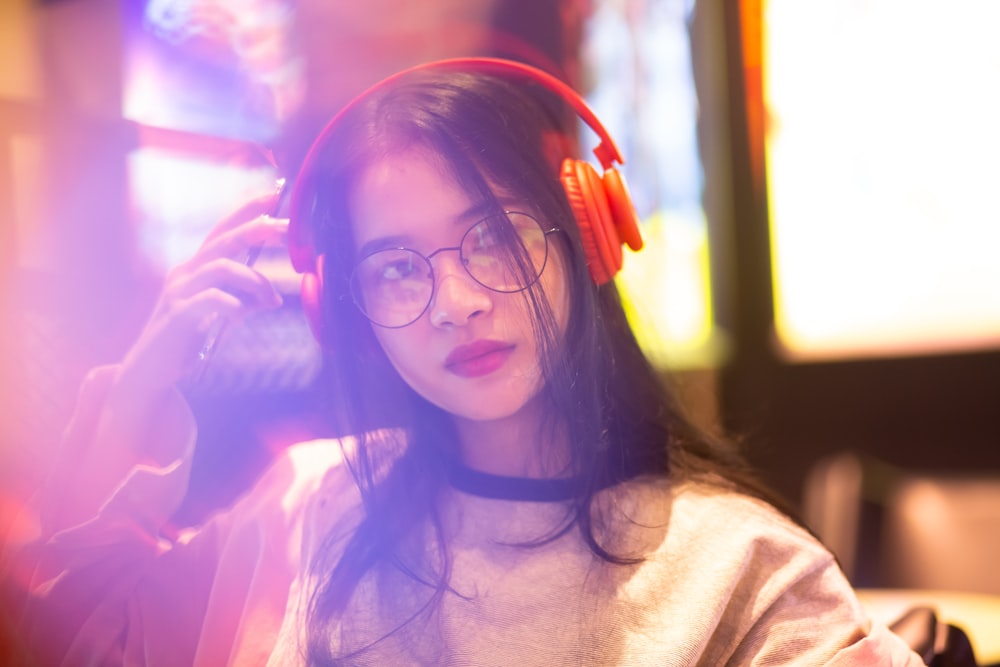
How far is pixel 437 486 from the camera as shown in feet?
2.64

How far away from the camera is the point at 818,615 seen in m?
0.71

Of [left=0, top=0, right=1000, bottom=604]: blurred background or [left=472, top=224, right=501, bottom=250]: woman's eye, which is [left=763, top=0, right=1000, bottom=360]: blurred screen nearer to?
[left=0, top=0, right=1000, bottom=604]: blurred background

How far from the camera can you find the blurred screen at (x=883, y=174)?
2273mm

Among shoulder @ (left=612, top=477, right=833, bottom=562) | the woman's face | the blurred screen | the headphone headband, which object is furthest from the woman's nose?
the blurred screen

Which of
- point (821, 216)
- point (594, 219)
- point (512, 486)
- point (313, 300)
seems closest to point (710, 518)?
point (512, 486)

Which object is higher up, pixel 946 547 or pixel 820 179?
pixel 820 179

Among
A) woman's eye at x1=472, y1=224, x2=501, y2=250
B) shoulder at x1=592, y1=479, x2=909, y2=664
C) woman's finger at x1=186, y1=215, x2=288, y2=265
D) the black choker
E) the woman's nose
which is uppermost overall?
woman's finger at x1=186, y1=215, x2=288, y2=265

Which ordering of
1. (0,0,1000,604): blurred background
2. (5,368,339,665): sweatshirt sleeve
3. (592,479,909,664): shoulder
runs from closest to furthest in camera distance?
(5,368,339,665): sweatshirt sleeve < (592,479,909,664): shoulder < (0,0,1000,604): blurred background

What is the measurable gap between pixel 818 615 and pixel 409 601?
0.33 meters

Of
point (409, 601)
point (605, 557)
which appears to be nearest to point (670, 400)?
point (605, 557)

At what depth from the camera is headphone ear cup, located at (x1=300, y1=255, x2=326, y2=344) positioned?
2.21 ft

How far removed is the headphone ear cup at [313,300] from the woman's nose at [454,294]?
86 mm

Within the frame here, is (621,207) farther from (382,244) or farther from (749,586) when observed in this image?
(749,586)

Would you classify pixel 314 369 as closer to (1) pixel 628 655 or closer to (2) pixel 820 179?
(1) pixel 628 655
